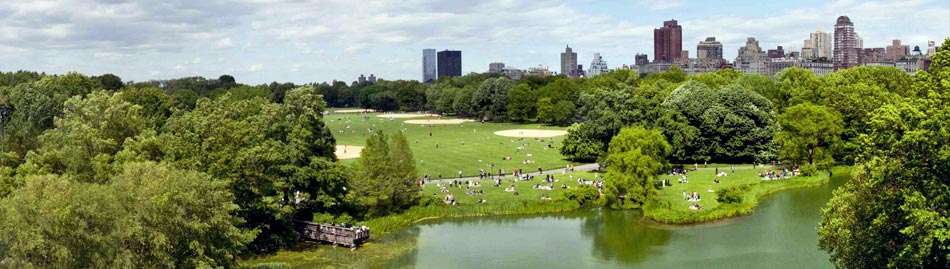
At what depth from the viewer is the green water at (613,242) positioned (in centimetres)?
3741

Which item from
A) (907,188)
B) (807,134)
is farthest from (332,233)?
(807,134)

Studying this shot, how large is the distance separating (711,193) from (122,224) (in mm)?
41060

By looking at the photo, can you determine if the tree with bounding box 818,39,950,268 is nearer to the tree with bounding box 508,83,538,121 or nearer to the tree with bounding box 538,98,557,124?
the tree with bounding box 538,98,557,124

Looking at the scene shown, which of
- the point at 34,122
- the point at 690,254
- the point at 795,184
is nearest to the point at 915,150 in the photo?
the point at 690,254

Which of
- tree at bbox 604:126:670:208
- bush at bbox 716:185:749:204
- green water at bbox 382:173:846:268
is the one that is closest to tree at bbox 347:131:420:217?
green water at bbox 382:173:846:268

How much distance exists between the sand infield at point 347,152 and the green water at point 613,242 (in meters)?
31.5

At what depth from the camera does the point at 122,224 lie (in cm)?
2473

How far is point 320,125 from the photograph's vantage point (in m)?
47.1

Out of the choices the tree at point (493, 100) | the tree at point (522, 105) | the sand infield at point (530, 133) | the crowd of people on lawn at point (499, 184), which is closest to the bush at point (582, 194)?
the crowd of people on lawn at point (499, 184)

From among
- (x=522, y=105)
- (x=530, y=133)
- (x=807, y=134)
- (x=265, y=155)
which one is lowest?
(x=530, y=133)

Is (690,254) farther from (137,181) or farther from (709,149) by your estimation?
(709,149)

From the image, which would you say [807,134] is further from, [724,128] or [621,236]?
[621,236]

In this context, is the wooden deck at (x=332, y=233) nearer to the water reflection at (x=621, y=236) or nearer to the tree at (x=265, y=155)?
the tree at (x=265, y=155)

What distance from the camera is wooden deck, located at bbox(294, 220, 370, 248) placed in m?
41.0
